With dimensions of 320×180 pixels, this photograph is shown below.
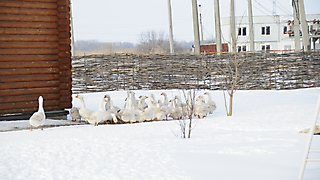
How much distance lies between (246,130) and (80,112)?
13.4 feet

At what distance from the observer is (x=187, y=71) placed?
63.1ft

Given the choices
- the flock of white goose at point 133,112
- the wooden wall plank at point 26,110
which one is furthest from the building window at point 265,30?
the wooden wall plank at point 26,110

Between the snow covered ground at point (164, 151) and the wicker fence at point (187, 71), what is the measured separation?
30.7 ft

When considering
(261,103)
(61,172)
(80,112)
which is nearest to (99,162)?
(61,172)

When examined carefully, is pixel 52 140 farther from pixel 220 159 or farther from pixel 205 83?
pixel 205 83

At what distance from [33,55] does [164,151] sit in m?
5.94

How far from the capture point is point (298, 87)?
18.8 m

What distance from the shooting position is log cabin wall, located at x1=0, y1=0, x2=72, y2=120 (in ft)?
35.0

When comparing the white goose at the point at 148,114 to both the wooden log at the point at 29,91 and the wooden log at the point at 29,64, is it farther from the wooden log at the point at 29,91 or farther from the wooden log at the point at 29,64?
the wooden log at the point at 29,64

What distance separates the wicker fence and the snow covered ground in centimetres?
935

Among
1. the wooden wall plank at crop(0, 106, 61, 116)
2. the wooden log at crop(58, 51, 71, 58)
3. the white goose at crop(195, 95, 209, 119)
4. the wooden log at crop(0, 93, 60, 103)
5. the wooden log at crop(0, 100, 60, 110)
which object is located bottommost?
the white goose at crop(195, 95, 209, 119)

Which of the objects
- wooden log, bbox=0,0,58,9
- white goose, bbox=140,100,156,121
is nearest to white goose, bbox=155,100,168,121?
white goose, bbox=140,100,156,121

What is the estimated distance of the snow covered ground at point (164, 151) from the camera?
16.8 ft

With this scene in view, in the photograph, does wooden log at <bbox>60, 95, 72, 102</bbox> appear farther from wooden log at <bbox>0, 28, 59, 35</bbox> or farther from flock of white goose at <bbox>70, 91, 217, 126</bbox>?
wooden log at <bbox>0, 28, 59, 35</bbox>
